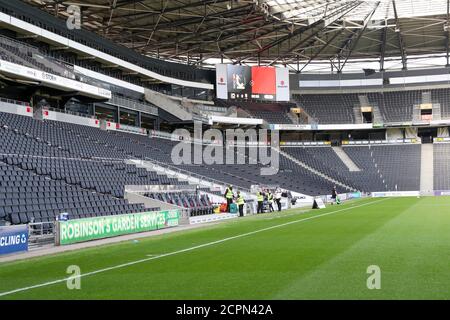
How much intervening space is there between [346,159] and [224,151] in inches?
777

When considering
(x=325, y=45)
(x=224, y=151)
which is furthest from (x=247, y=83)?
(x=325, y=45)

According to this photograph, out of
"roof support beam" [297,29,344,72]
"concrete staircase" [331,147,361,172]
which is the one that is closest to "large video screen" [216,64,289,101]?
"roof support beam" [297,29,344,72]

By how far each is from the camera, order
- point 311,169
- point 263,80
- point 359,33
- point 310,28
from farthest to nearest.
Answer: point 311,169 → point 263,80 → point 359,33 → point 310,28

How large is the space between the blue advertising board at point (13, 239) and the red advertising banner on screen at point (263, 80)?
164 ft

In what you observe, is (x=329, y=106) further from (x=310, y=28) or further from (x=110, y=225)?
(x=110, y=225)

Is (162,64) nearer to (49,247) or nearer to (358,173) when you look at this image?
(358,173)

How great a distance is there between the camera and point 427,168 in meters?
68.6

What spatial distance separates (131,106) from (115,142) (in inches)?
424

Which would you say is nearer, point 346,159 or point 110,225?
point 110,225

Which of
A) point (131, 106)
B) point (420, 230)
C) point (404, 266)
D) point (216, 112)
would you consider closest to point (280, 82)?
point (216, 112)

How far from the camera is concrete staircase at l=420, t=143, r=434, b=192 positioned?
6562cm

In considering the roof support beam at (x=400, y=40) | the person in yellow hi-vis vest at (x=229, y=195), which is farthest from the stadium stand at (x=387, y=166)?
the person in yellow hi-vis vest at (x=229, y=195)

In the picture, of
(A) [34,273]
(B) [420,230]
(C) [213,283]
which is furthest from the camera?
(B) [420,230]
